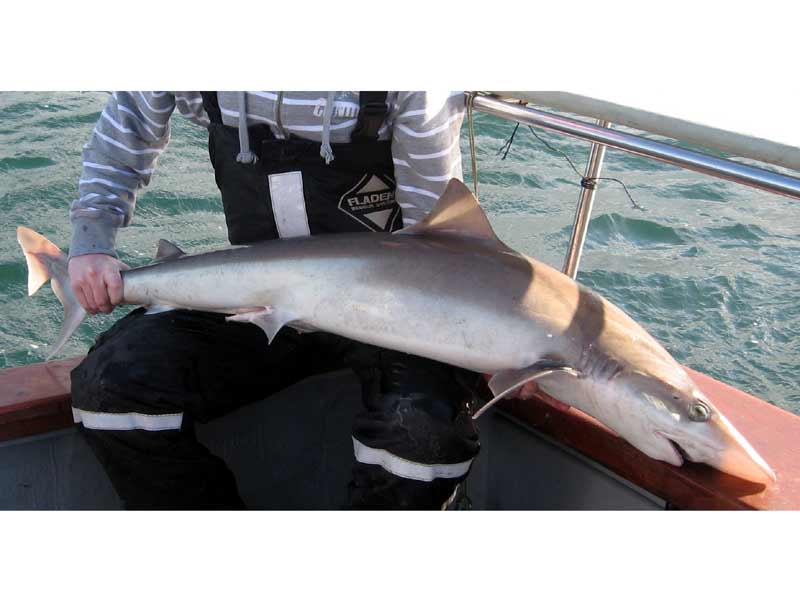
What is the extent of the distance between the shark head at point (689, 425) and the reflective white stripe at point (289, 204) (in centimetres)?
104

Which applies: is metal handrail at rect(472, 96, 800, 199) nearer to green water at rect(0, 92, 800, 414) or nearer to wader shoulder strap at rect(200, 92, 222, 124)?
wader shoulder strap at rect(200, 92, 222, 124)

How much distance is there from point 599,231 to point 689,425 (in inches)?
188

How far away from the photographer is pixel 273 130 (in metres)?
2.23

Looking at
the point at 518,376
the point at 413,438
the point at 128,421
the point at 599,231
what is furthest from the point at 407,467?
the point at 599,231

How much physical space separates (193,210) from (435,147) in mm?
4343

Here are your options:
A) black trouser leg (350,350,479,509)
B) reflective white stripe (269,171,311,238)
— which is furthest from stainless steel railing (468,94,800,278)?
black trouser leg (350,350,479,509)

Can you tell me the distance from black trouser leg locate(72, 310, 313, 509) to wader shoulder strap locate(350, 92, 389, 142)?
26.7 inches

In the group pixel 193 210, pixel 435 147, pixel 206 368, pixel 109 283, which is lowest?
pixel 193 210

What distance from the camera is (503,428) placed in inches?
94.7

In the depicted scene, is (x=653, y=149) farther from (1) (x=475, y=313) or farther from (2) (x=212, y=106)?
(2) (x=212, y=106)

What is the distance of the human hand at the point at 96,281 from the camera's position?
7.14 ft
